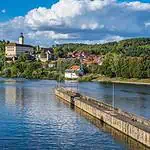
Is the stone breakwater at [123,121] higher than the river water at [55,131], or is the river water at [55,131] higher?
the stone breakwater at [123,121]

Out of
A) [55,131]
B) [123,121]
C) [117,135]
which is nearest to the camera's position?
[117,135]

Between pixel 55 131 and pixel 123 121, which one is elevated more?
pixel 123 121

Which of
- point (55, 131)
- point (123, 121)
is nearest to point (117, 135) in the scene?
point (123, 121)

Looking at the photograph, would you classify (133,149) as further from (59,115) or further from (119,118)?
(59,115)

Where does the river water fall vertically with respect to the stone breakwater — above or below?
below

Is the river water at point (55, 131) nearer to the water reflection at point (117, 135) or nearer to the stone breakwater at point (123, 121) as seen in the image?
the water reflection at point (117, 135)

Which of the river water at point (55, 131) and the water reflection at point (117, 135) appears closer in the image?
the water reflection at point (117, 135)

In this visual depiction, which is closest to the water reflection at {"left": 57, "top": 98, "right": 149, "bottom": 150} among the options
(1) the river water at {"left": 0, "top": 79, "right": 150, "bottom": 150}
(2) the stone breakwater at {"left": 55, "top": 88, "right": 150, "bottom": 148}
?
(1) the river water at {"left": 0, "top": 79, "right": 150, "bottom": 150}

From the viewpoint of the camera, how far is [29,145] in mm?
52000

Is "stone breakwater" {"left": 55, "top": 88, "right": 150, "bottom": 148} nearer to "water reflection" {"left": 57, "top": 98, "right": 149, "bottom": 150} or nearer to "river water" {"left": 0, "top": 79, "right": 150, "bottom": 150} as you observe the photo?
"water reflection" {"left": 57, "top": 98, "right": 149, "bottom": 150}

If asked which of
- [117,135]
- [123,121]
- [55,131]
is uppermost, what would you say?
[123,121]

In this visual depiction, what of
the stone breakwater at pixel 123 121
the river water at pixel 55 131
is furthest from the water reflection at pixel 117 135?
the stone breakwater at pixel 123 121

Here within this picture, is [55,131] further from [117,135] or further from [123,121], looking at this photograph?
[123,121]

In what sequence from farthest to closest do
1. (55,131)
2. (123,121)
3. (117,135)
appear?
1. (55,131)
2. (123,121)
3. (117,135)
